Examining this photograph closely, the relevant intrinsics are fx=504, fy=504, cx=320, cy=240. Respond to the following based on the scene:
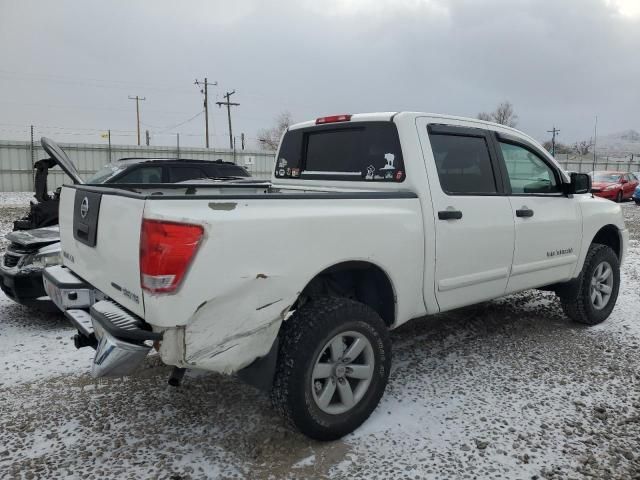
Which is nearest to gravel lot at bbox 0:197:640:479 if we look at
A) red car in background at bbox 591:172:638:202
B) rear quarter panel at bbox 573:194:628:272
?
rear quarter panel at bbox 573:194:628:272

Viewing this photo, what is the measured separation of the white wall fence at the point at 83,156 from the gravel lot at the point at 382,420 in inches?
684

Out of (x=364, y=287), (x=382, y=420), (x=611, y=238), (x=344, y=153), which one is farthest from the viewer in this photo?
(x=611, y=238)

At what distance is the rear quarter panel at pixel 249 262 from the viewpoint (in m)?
2.23

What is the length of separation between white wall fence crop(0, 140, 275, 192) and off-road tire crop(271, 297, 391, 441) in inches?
719

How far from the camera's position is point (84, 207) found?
290cm

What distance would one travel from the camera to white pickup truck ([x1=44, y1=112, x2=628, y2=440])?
2.28 metres

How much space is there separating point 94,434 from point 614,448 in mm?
2908

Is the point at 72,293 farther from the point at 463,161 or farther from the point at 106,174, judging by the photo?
the point at 106,174

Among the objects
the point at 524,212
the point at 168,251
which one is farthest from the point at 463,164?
the point at 168,251

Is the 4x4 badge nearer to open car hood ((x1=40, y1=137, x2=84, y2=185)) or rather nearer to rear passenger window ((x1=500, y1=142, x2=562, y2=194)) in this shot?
open car hood ((x1=40, y1=137, x2=84, y2=185))

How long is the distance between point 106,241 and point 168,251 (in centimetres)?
61

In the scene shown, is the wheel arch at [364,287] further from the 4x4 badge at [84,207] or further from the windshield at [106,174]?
the windshield at [106,174]

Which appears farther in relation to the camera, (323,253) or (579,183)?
(579,183)

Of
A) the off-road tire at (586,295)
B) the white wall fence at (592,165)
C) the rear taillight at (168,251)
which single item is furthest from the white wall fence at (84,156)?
the white wall fence at (592,165)
